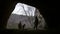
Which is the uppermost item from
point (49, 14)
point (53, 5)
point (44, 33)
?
point (53, 5)

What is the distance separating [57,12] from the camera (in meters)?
1.58

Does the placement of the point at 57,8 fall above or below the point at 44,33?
above

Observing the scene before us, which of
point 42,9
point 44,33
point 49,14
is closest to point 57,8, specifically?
point 49,14

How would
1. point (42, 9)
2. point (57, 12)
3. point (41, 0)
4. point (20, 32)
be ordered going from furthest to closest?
point (42, 9) < point (41, 0) < point (57, 12) < point (20, 32)

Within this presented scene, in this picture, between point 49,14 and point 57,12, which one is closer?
point 57,12

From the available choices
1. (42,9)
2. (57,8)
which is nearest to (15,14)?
(42,9)

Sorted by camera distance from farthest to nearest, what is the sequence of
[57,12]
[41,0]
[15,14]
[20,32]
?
1. [15,14]
2. [41,0]
3. [57,12]
4. [20,32]

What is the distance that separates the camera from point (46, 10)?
1733mm

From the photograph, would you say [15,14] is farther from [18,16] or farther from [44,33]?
[44,33]

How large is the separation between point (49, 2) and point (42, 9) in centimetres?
18

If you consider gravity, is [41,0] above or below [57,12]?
above

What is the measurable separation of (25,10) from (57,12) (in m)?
2.03

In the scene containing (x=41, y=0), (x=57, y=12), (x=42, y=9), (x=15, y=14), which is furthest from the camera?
(x=15, y=14)

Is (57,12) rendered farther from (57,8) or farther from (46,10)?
(46,10)
